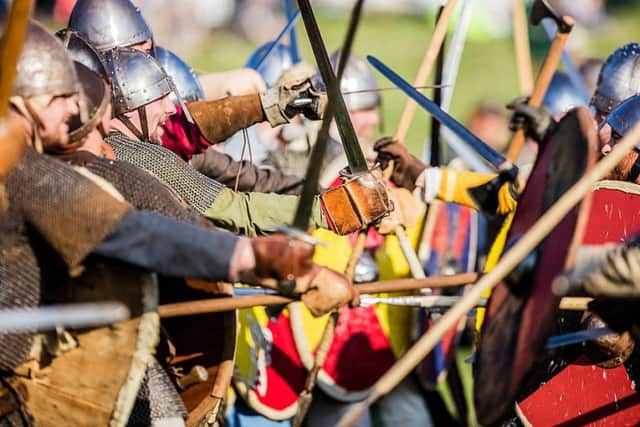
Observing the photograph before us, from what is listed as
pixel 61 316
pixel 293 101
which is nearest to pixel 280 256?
pixel 61 316

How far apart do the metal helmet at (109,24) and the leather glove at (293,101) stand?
148cm

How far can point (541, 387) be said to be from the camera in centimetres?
654

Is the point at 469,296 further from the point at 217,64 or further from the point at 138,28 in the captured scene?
the point at 217,64

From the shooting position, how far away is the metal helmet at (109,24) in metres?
7.94

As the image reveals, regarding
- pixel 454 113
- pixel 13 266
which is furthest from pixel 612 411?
pixel 454 113

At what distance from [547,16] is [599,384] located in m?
2.64

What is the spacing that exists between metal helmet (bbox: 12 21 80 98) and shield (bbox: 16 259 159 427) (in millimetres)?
693

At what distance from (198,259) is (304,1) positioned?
6.19 ft

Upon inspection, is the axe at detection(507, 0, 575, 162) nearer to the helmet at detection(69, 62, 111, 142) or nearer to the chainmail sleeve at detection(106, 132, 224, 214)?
the chainmail sleeve at detection(106, 132, 224, 214)

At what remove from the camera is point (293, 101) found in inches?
266

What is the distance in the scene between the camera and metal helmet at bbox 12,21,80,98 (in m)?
5.18

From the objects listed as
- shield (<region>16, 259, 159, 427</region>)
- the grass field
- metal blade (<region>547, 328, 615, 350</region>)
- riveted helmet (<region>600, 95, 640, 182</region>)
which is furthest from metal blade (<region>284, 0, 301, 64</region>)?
the grass field

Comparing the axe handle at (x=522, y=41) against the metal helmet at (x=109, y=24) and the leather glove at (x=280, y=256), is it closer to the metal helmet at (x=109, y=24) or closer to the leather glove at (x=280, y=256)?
the metal helmet at (x=109, y=24)

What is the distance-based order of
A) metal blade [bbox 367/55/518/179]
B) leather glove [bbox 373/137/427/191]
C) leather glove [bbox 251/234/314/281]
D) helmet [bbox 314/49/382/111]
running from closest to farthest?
leather glove [bbox 251/234/314/281] < metal blade [bbox 367/55/518/179] < leather glove [bbox 373/137/427/191] < helmet [bbox 314/49/382/111]
